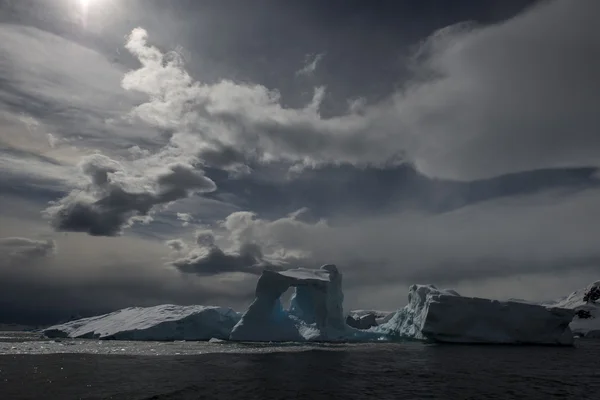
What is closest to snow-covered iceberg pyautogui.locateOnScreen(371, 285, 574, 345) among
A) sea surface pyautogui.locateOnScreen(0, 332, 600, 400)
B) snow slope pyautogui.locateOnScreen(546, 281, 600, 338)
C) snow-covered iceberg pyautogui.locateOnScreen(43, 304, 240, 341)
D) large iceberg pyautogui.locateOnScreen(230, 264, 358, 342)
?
large iceberg pyautogui.locateOnScreen(230, 264, 358, 342)

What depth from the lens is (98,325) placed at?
182 feet

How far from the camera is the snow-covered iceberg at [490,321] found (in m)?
47.2

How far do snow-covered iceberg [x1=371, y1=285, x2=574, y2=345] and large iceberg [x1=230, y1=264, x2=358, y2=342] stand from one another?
12063mm

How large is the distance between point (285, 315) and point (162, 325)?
15562 mm

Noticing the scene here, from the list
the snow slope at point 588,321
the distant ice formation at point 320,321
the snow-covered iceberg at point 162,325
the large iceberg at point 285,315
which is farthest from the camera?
the snow slope at point 588,321

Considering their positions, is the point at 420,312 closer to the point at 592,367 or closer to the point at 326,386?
the point at 592,367

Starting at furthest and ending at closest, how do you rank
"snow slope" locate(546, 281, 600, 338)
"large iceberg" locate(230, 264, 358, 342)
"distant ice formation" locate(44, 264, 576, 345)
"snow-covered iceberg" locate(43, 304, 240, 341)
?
"snow slope" locate(546, 281, 600, 338)
"large iceberg" locate(230, 264, 358, 342)
"snow-covered iceberg" locate(43, 304, 240, 341)
"distant ice formation" locate(44, 264, 576, 345)

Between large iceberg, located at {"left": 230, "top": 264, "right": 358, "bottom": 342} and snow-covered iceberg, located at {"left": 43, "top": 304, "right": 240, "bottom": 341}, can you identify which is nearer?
snow-covered iceberg, located at {"left": 43, "top": 304, "right": 240, "bottom": 341}

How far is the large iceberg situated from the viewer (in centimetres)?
4922

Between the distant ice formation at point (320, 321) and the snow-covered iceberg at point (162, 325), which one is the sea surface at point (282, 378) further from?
the snow-covered iceberg at point (162, 325)

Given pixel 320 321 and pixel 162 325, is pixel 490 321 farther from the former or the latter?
pixel 162 325

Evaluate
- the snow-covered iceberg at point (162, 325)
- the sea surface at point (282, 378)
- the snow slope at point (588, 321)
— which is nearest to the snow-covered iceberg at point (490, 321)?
the sea surface at point (282, 378)

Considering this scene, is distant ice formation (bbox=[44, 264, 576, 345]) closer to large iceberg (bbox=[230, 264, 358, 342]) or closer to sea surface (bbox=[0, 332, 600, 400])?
large iceberg (bbox=[230, 264, 358, 342])

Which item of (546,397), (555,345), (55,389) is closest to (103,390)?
(55,389)
